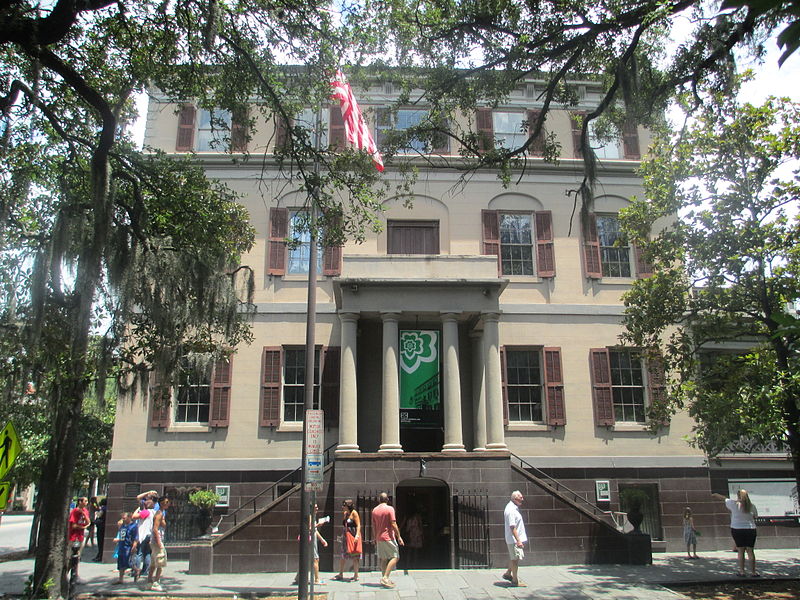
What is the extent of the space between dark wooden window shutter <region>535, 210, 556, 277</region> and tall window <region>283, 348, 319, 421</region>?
25.2 ft

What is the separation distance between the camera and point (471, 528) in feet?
50.6

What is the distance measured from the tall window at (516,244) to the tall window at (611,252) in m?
2.37

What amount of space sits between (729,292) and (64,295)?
13.4m

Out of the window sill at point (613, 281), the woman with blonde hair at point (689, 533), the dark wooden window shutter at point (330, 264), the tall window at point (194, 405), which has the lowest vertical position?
the woman with blonde hair at point (689, 533)

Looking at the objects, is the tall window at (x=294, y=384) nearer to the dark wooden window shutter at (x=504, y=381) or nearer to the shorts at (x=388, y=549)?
the dark wooden window shutter at (x=504, y=381)

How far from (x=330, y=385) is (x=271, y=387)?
1.81 meters

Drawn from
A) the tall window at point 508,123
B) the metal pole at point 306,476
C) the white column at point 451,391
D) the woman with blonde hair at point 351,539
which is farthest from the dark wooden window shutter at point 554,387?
the metal pole at point 306,476

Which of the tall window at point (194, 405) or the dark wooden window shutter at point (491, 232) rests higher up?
the dark wooden window shutter at point (491, 232)

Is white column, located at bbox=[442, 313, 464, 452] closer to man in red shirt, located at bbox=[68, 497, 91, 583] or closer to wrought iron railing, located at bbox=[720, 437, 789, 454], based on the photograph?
man in red shirt, located at bbox=[68, 497, 91, 583]

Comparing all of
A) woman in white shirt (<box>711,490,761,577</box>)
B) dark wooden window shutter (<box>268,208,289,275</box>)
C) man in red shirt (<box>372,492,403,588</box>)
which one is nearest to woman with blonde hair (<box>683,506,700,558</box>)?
woman in white shirt (<box>711,490,761,577</box>)

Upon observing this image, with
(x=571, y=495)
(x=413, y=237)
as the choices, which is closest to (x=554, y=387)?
(x=571, y=495)

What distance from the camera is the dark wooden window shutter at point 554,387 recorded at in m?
19.0

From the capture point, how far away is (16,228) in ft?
39.3

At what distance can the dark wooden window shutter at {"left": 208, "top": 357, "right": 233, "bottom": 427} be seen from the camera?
18.6 m
